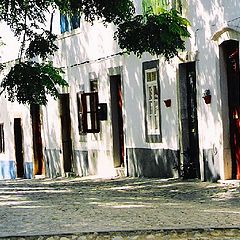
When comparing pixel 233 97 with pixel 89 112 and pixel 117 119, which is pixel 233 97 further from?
pixel 89 112

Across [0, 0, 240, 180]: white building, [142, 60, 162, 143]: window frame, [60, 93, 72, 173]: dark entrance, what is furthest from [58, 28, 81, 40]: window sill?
[142, 60, 162, 143]: window frame

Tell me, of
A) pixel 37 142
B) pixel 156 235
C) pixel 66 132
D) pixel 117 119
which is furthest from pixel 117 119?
pixel 156 235

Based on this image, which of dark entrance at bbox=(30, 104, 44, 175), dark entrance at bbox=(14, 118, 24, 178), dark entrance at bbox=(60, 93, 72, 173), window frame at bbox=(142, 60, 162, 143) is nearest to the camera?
window frame at bbox=(142, 60, 162, 143)

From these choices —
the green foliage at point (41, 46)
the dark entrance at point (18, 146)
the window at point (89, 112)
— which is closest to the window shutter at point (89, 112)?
the window at point (89, 112)

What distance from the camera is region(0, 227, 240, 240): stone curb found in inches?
394

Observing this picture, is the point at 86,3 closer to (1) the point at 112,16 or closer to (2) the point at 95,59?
(1) the point at 112,16

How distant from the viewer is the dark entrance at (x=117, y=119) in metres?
22.3

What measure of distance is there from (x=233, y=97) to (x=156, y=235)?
24.3 ft

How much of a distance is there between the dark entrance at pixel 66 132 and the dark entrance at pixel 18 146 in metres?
4.39

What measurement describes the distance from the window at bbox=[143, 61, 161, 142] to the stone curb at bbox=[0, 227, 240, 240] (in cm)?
949

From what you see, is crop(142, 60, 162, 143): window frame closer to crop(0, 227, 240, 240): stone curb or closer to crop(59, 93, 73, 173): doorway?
crop(59, 93, 73, 173): doorway

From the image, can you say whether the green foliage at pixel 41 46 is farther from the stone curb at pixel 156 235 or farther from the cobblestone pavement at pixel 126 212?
the stone curb at pixel 156 235

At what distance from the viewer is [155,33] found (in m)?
17.1

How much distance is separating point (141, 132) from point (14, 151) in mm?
10472
